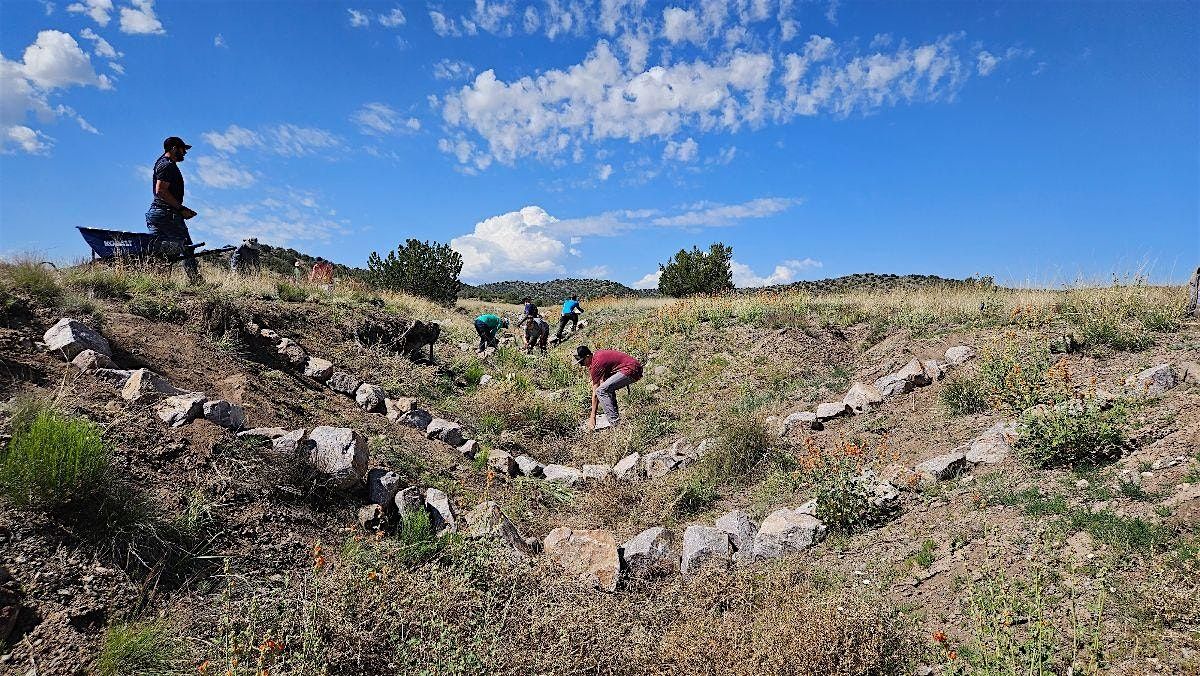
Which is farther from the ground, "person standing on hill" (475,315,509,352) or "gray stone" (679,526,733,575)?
Result: "person standing on hill" (475,315,509,352)

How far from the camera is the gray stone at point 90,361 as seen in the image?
481 cm

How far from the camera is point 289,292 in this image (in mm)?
10375

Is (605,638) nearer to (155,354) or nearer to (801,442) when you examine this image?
(801,442)

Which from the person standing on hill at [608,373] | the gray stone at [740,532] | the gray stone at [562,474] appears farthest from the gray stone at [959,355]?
the gray stone at [562,474]

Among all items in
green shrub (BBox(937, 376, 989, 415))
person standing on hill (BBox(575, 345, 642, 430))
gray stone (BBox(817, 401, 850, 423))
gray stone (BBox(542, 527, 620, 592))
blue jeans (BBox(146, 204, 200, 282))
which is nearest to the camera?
gray stone (BBox(542, 527, 620, 592))

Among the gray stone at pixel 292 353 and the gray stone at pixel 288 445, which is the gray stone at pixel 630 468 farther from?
the gray stone at pixel 292 353

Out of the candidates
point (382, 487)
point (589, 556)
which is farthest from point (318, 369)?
point (589, 556)

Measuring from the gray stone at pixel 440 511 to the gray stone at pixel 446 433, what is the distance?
2.21 metres

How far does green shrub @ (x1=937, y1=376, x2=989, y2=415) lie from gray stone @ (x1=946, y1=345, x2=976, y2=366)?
117 centimetres

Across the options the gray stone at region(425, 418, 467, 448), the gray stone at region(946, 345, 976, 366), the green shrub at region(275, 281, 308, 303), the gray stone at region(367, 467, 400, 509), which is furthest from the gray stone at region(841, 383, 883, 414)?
the green shrub at region(275, 281, 308, 303)

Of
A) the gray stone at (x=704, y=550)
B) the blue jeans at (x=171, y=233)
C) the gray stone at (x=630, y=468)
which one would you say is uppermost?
the blue jeans at (x=171, y=233)

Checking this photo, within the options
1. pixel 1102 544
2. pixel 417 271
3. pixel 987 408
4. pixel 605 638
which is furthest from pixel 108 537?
pixel 417 271

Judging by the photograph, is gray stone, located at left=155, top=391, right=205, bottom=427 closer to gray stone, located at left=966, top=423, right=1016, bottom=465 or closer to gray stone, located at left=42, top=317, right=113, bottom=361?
gray stone, located at left=42, top=317, right=113, bottom=361

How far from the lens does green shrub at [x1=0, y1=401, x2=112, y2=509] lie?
3.16 meters
